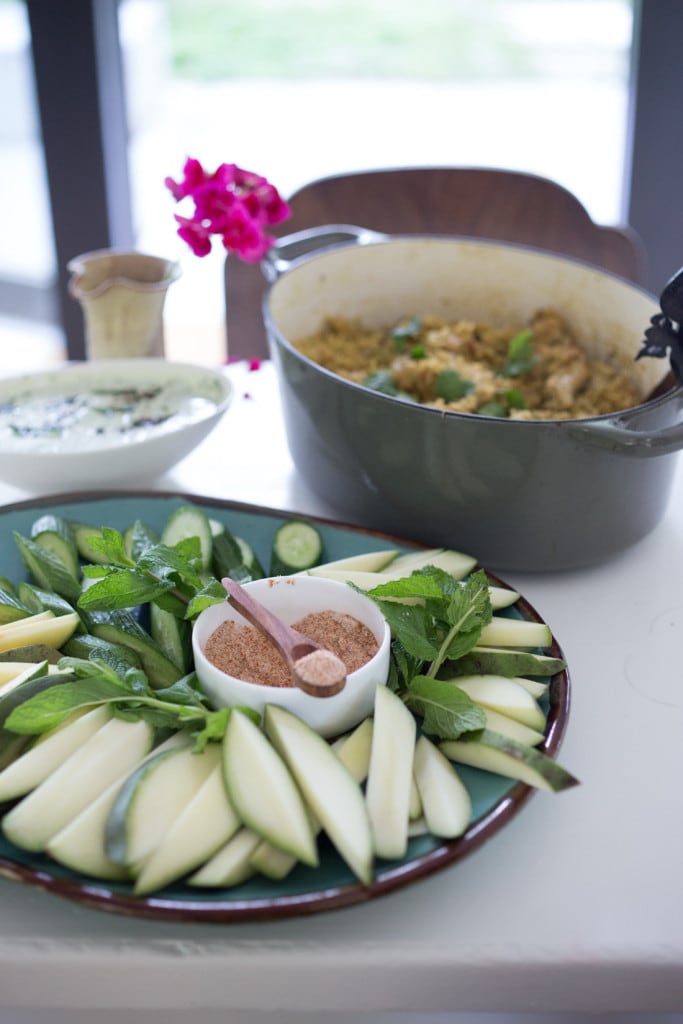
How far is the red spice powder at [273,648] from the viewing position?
77cm

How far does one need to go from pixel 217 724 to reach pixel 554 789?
0.23m

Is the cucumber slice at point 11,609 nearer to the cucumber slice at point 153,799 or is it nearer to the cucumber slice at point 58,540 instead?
the cucumber slice at point 58,540

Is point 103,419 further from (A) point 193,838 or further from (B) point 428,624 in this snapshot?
(A) point 193,838

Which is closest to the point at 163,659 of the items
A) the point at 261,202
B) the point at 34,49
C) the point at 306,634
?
the point at 306,634

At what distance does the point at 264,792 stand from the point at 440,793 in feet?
0.41

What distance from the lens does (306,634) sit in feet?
2.70

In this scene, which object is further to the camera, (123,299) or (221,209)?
(123,299)

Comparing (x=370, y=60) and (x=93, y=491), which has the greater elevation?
(x=370, y=60)

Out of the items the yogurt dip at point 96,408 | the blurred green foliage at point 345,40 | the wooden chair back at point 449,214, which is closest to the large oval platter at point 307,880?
the yogurt dip at point 96,408

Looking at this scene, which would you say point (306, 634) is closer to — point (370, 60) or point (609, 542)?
point (609, 542)

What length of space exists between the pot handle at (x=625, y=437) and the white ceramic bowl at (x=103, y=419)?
1.50 ft

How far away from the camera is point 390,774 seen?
69cm

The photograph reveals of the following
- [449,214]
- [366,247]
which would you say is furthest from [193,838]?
[449,214]

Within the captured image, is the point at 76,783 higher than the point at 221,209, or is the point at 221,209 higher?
the point at 221,209
